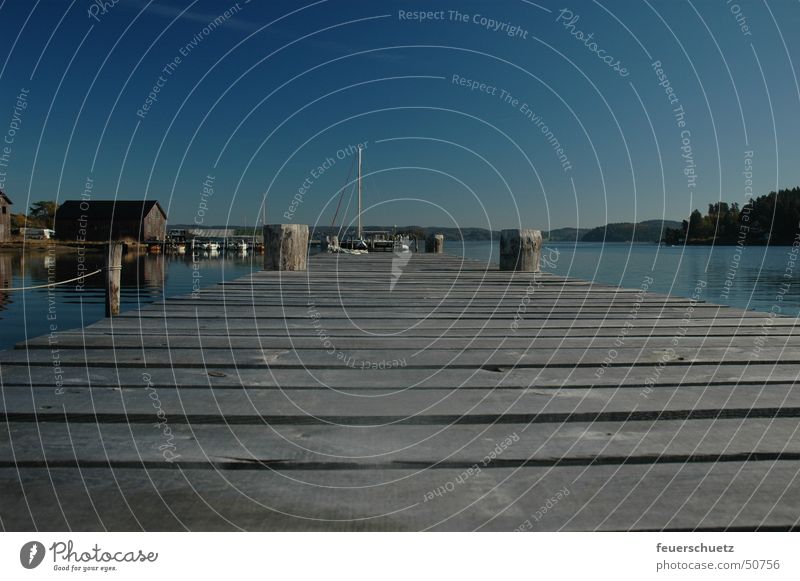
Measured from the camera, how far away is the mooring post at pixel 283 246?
444 inches

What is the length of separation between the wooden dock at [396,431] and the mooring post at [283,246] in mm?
7018

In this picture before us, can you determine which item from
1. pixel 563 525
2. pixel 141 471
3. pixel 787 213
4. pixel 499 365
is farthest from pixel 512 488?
pixel 787 213

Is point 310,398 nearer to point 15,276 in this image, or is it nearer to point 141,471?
point 141,471

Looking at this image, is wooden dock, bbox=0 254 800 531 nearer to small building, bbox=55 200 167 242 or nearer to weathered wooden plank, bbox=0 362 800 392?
weathered wooden plank, bbox=0 362 800 392

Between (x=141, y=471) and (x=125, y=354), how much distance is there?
69.5 inches

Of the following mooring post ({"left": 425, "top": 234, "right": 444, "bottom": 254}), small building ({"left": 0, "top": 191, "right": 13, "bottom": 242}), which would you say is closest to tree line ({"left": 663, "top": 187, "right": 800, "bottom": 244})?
mooring post ({"left": 425, "top": 234, "right": 444, "bottom": 254})

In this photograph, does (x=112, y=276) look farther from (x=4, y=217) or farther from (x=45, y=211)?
(x=45, y=211)

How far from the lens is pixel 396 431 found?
224 cm

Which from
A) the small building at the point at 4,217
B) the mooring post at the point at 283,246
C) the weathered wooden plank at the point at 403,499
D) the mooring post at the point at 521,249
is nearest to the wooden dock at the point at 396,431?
A: the weathered wooden plank at the point at 403,499

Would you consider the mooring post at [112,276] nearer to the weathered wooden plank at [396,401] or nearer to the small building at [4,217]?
the weathered wooden plank at [396,401]

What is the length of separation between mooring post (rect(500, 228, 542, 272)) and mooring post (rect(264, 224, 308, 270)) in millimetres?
3932

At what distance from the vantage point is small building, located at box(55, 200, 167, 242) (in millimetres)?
84062

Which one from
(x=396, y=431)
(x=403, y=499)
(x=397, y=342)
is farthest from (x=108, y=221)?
(x=403, y=499)

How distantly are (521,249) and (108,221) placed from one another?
83.3 meters
